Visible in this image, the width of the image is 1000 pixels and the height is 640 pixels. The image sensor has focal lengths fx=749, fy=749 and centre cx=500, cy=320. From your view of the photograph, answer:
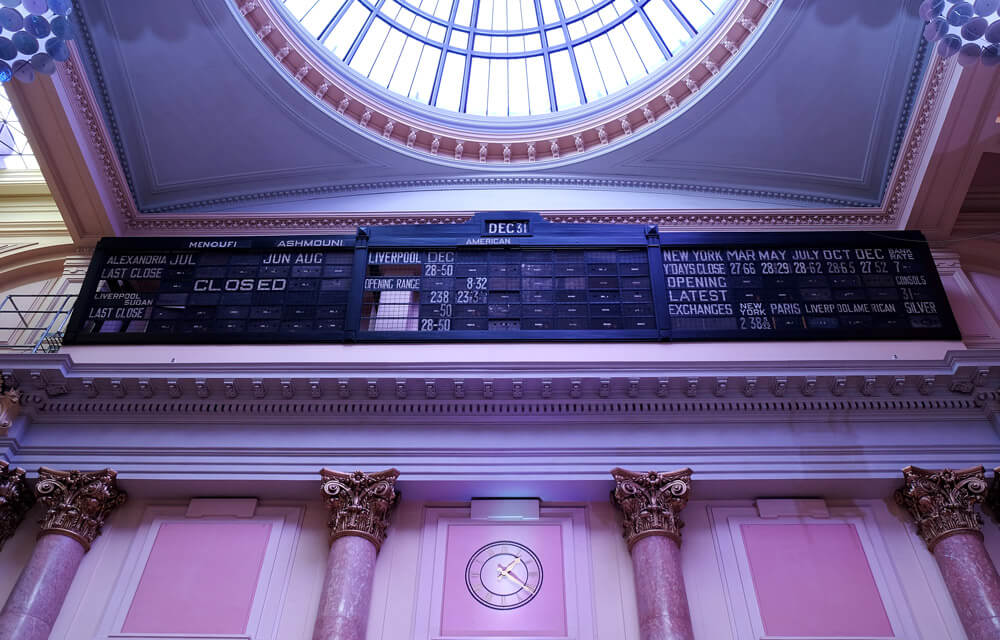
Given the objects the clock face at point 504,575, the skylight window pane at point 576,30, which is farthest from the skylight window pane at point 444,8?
the clock face at point 504,575

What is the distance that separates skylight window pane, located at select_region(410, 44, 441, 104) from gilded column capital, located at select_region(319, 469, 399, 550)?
797 cm

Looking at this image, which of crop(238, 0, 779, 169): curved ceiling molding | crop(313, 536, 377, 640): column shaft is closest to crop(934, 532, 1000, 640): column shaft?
crop(313, 536, 377, 640): column shaft

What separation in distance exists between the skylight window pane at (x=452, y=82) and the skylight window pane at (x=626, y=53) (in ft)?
9.30

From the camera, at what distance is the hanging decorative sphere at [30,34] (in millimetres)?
6695

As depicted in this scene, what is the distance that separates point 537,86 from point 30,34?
29.5 feet

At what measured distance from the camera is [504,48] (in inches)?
561

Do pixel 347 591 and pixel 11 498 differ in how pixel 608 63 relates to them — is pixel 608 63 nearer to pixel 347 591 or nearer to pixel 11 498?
pixel 347 591

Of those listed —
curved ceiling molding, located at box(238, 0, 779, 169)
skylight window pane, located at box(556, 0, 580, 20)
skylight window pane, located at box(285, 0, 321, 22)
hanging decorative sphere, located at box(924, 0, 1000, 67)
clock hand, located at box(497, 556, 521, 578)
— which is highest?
skylight window pane, located at box(556, 0, 580, 20)

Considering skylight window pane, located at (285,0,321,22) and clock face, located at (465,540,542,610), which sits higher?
skylight window pane, located at (285,0,321,22)

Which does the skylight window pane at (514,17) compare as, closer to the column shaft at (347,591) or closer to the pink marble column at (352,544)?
the pink marble column at (352,544)

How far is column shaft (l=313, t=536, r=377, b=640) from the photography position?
6902 mm

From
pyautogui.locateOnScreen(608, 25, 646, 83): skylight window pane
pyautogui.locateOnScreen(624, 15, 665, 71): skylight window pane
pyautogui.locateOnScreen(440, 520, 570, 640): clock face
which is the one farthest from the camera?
pyautogui.locateOnScreen(608, 25, 646, 83): skylight window pane

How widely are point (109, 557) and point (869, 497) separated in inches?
320

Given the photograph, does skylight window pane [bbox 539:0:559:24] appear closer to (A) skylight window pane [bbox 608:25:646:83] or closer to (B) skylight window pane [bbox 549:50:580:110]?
(B) skylight window pane [bbox 549:50:580:110]
